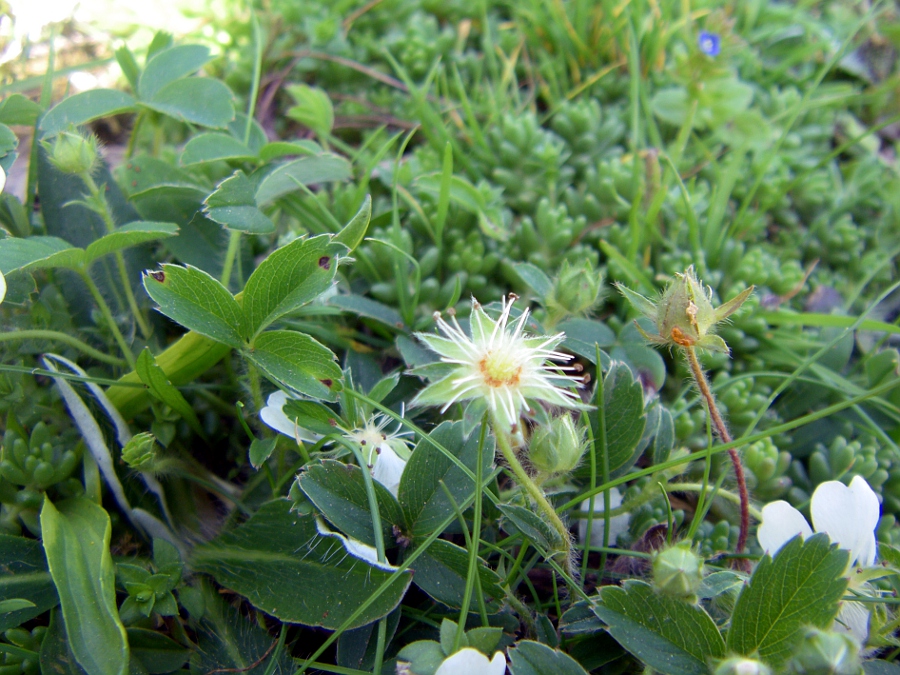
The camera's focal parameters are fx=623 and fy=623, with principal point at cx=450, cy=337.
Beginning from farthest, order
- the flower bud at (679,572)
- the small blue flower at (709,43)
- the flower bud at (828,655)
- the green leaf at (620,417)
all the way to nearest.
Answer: the small blue flower at (709,43)
the green leaf at (620,417)
the flower bud at (679,572)
the flower bud at (828,655)

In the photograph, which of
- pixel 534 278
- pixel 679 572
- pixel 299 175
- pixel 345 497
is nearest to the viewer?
pixel 679 572

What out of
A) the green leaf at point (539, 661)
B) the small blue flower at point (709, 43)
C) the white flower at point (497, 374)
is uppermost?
the small blue flower at point (709, 43)

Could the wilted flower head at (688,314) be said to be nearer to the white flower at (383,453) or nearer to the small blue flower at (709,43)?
the white flower at (383,453)

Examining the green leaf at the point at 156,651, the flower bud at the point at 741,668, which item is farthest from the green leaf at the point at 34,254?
the flower bud at the point at 741,668

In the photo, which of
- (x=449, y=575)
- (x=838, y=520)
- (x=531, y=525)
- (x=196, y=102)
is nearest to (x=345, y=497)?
(x=449, y=575)

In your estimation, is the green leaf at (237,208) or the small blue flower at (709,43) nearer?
the green leaf at (237,208)

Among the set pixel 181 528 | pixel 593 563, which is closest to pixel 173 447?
pixel 181 528

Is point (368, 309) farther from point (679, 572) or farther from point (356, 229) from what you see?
point (679, 572)

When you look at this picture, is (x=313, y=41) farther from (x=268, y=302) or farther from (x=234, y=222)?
(x=268, y=302)
